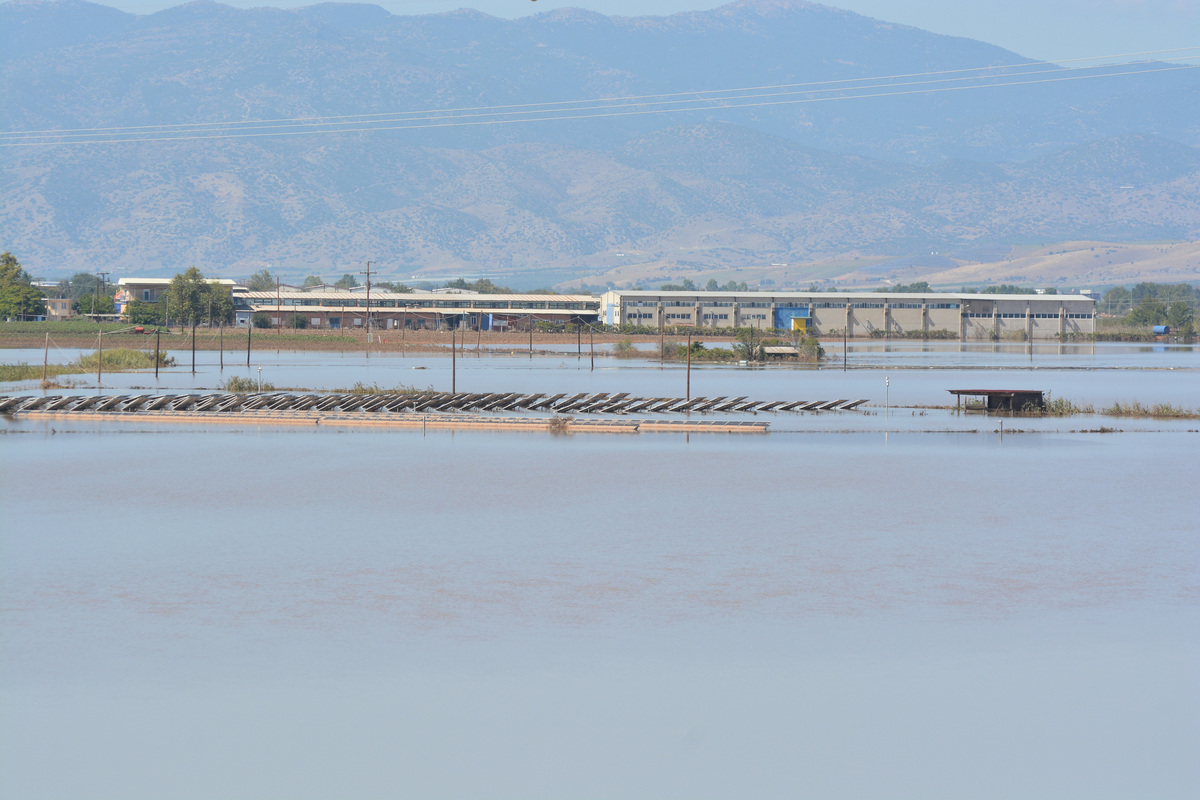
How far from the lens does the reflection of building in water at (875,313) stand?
122125 millimetres

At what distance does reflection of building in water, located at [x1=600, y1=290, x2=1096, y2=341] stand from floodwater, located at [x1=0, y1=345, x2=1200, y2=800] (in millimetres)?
95138

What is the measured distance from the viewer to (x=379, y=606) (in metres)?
14.8

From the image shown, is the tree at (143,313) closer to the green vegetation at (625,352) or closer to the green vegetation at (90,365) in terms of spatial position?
the green vegetation at (90,365)

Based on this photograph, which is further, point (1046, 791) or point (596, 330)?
point (596, 330)

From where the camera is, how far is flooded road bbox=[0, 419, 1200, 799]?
1033cm

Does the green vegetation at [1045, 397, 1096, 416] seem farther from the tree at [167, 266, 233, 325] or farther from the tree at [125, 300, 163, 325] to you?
the tree at [167, 266, 233, 325]

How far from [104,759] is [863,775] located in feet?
21.2

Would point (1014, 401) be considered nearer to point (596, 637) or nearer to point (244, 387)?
point (244, 387)

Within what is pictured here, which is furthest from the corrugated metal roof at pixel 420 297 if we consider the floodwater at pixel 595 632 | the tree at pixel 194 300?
the floodwater at pixel 595 632

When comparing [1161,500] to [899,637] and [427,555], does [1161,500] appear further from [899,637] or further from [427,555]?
[427,555]

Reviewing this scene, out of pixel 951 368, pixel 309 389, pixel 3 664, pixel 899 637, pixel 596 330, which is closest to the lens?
pixel 3 664

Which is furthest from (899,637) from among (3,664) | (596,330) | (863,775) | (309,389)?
(596,330)

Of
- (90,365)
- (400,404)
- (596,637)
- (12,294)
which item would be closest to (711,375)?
(400,404)

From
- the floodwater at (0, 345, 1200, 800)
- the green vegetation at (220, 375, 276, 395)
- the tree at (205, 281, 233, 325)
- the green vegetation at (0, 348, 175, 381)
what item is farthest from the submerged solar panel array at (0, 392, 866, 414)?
the tree at (205, 281, 233, 325)
